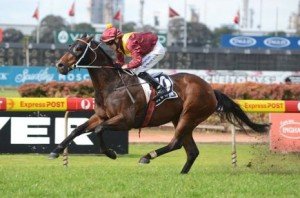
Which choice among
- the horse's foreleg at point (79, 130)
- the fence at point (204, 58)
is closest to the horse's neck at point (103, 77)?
the horse's foreleg at point (79, 130)

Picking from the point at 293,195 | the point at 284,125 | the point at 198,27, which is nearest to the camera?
the point at 293,195

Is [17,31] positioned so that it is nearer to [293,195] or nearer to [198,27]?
[198,27]

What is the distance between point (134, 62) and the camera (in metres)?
9.12

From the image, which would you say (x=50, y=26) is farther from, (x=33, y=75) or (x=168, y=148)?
(x=168, y=148)

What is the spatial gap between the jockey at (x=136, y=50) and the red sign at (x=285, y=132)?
509 centimetres

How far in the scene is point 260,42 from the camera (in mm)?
58031

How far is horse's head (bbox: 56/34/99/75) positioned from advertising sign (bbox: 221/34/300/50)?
47.5m

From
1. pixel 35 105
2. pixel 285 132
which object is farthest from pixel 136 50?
pixel 285 132

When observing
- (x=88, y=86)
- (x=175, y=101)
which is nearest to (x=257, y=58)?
(x=88, y=86)

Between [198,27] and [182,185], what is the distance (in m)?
90.6

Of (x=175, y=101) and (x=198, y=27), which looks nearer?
(x=175, y=101)

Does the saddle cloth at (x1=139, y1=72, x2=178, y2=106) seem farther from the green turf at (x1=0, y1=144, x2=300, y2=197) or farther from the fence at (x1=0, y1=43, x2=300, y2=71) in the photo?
the fence at (x1=0, y1=43, x2=300, y2=71)

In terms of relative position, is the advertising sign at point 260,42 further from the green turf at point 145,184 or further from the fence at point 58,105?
the green turf at point 145,184

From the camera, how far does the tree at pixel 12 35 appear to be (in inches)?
3132
